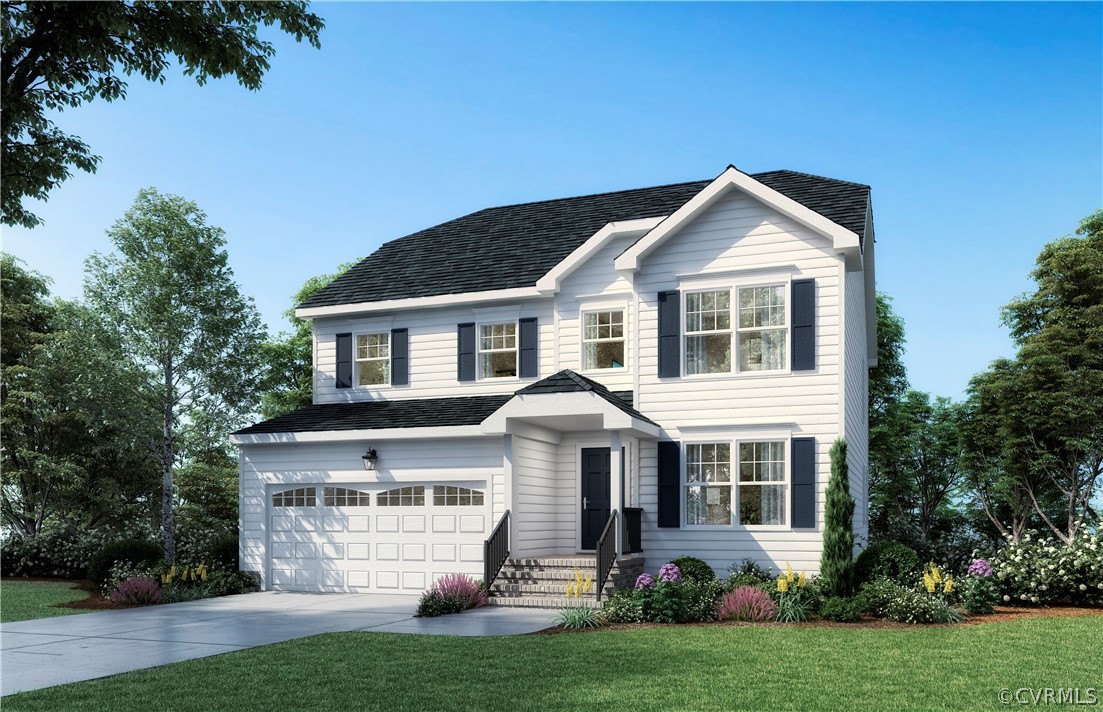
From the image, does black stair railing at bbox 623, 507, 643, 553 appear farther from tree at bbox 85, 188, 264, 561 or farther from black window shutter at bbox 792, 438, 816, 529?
tree at bbox 85, 188, 264, 561

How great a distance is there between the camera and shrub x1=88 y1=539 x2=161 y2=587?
2005 centimetres

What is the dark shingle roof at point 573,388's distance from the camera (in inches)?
681

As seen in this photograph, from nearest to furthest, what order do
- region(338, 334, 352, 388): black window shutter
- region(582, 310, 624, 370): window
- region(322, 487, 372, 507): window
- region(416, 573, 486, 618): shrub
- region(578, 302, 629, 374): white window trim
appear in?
region(416, 573, 486, 618): shrub → region(578, 302, 629, 374): white window trim → region(582, 310, 624, 370): window → region(322, 487, 372, 507): window → region(338, 334, 352, 388): black window shutter

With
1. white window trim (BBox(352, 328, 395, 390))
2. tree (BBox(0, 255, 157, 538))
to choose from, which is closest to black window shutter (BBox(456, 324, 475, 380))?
white window trim (BBox(352, 328, 395, 390))

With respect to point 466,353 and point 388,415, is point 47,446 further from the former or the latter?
point 466,353

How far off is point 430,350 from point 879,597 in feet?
37.3

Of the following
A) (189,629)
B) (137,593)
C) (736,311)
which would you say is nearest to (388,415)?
(137,593)

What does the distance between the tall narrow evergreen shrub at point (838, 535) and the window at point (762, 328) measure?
223 cm

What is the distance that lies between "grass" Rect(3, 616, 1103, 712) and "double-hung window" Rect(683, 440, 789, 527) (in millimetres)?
4649

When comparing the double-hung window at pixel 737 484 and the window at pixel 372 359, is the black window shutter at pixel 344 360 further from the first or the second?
the double-hung window at pixel 737 484

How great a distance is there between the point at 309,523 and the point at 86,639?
23.9 feet

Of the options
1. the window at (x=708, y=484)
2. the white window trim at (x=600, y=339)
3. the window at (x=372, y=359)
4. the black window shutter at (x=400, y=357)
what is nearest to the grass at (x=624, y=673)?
the window at (x=708, y=484)

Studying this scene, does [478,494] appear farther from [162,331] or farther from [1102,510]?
[1102,510]

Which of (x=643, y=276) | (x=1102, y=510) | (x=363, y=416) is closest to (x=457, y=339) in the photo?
(x=363, y=416)
